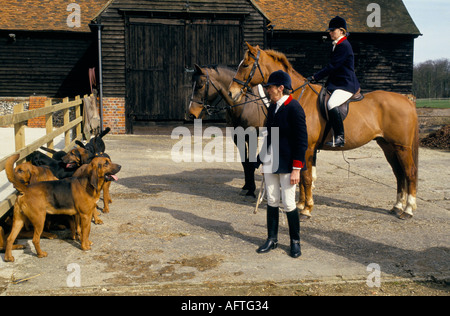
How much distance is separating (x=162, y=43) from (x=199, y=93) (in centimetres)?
1157

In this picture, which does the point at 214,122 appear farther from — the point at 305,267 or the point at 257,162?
the point at 305,267

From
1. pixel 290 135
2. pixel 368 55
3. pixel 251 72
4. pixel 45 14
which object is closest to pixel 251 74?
pixel 251 72

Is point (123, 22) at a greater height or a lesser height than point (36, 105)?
greater

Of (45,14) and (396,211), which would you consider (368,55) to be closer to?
(45,14)

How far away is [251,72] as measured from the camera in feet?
26.4

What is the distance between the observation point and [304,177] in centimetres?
764

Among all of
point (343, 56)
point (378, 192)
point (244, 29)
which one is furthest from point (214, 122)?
point (343, 56)

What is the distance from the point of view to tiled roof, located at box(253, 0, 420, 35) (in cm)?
2292

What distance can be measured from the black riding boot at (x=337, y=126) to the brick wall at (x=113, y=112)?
13.7m

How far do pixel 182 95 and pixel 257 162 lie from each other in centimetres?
1207

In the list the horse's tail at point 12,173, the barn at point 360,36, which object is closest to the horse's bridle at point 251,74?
the horse's tail at point 12,173

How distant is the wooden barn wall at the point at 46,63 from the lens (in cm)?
2284

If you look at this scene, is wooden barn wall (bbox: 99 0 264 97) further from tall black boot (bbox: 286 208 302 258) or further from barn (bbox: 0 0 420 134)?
tall black boot (bbox: 286 208 302 258)

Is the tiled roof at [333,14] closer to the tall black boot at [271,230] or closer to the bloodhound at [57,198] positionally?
the tall black boot at [271,230]
